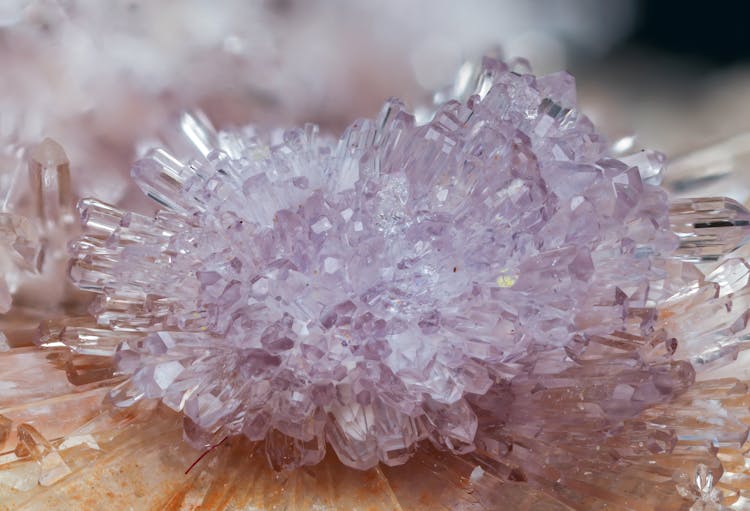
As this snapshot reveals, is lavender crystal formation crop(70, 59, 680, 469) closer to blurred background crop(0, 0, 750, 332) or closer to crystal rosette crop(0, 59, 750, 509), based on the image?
crystal rosette crop(0, 59, 750, 509)

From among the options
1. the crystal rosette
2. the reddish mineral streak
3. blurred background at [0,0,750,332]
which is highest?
blurred background at [0,0,750,332]

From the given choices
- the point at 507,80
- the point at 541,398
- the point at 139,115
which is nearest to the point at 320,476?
the point at 541,398

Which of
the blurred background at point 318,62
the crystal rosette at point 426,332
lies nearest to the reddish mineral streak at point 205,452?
the crystal rosette at point 426,332

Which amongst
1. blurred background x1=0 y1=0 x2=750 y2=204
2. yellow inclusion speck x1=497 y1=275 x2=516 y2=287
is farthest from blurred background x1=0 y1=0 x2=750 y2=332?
yellow inclusion speck x1=497 y1=275 x2=516 y2=287

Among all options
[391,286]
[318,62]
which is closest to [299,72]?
[318,62]

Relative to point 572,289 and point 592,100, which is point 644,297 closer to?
point 572,289

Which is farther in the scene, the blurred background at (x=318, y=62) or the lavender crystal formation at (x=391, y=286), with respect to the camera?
the blurred background at (x=318, y=62)

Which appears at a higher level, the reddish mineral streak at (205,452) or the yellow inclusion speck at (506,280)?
the yellow inclusion speck at (506,280)

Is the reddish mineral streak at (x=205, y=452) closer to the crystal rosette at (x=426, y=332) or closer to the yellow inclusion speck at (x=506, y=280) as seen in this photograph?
the crystal rosette at (x=426, y=332)
